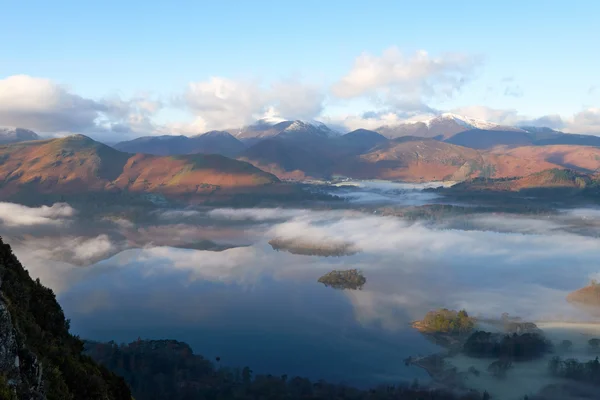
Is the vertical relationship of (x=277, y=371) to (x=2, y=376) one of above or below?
below

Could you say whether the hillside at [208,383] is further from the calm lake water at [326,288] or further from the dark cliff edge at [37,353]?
the dark cliff edge at [37,353]

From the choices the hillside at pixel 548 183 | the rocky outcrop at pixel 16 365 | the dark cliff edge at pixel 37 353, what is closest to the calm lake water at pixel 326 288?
the hillside at pixel 548 183

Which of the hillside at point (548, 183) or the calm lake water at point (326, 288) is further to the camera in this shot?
the hillside at point (548, 183)

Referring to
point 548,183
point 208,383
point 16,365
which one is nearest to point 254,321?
point 208,383

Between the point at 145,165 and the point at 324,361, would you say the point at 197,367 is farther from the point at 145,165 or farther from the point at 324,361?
the point at 145,165

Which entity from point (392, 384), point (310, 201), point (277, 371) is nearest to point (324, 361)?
point (277, 371)

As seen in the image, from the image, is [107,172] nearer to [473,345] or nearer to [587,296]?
[587,296]
